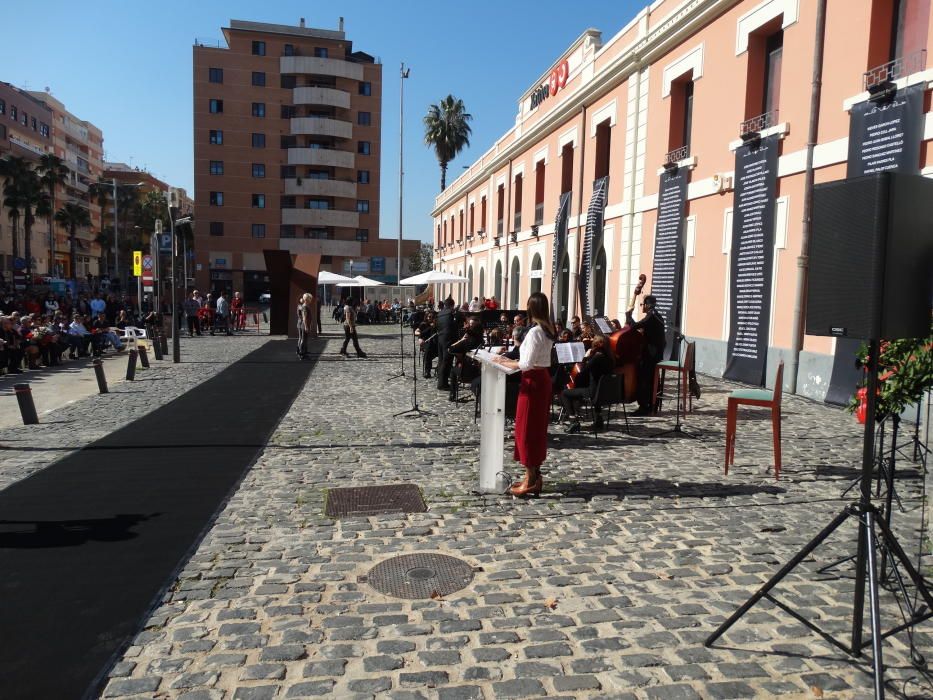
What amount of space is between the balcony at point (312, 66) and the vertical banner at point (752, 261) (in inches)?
2094

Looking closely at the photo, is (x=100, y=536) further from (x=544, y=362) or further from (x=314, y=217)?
(x=314, y=217)

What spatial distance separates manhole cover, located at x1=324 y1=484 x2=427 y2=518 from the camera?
5.61 metres

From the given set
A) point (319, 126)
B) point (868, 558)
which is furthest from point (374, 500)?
point (319, 126)

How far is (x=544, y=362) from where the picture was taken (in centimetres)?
578

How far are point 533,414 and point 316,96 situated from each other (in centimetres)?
5916

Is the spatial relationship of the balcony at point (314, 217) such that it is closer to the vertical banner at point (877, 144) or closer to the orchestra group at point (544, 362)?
the orchestra group at point (544, 362)

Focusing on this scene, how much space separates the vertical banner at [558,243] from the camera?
76.8ft

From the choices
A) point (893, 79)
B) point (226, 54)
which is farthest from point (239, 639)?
point (226, 54)

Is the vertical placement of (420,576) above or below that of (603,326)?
below

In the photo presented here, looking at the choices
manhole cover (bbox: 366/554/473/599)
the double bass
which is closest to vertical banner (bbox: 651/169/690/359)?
the double bass

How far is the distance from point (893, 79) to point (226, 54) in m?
59.1

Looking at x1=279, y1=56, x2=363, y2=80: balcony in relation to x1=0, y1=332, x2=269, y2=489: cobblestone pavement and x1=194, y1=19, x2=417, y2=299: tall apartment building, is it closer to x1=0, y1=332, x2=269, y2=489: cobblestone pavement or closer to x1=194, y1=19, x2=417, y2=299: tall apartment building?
x1=194, y1=19, x2=417, y2=299: tall apartment building

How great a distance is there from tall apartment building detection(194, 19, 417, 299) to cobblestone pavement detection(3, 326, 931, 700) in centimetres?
5467

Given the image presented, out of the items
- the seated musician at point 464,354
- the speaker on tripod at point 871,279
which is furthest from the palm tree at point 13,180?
the speaker on tripod at point 871,279
